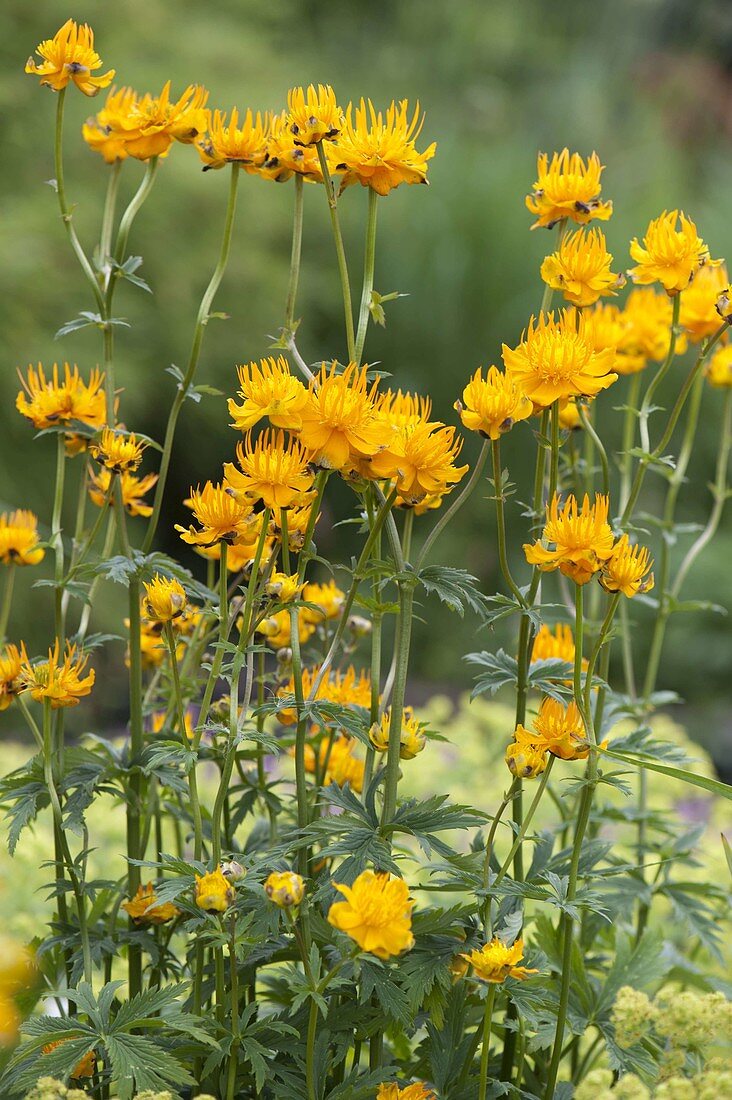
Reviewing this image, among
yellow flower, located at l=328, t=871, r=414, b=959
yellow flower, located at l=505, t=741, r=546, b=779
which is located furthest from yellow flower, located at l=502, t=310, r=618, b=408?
yellow flower, located at l=328, t=871, r=414, b=959

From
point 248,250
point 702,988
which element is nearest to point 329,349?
point 248,250

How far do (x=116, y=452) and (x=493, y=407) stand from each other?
332 mm

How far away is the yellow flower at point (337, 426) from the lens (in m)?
0.81

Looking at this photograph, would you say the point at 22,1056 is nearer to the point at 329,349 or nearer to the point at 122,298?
the point at 122,298

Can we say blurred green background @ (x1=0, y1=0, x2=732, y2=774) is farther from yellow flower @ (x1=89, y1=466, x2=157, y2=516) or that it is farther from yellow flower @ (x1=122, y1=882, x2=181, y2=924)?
yellow flower @ (x1=122, y1=882, x2=181, y2=924)

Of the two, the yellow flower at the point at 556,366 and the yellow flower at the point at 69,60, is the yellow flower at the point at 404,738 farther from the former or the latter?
the yellow flower at the point at 69,60

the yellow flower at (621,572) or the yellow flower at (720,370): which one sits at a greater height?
the yellow flower at (720,370)

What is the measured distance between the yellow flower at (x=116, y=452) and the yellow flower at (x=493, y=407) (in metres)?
0.30

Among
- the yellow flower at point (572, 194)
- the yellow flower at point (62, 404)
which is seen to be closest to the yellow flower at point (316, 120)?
the yellow flower at point (572, 194)

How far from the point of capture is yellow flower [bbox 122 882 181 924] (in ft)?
3.32

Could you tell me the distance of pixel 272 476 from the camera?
2.71 ft

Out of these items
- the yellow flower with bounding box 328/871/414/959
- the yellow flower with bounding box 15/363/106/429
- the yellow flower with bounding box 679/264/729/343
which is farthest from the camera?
the yellow flower with bounding box 679/264/729/343

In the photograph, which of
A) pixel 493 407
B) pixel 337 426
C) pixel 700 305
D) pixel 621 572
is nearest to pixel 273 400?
pixel 337 426

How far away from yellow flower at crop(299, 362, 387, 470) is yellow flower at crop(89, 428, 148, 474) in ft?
0.80
